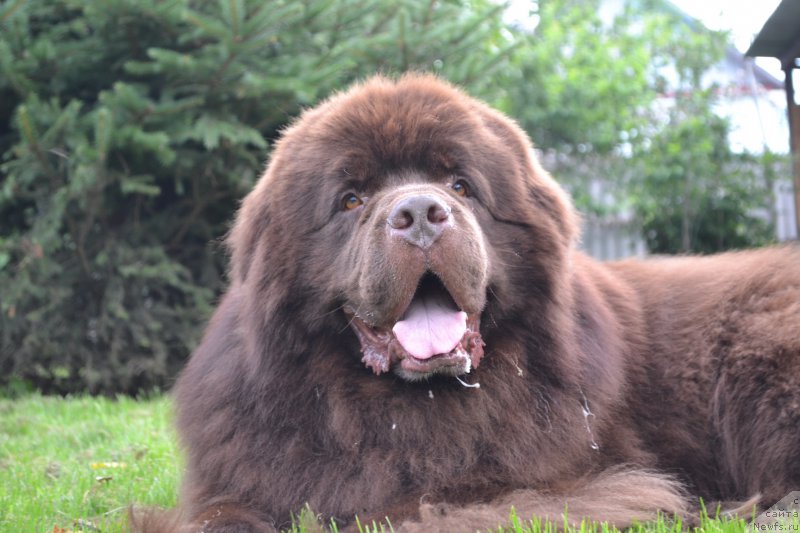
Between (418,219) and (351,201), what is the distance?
45 cm

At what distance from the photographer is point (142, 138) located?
5590mm

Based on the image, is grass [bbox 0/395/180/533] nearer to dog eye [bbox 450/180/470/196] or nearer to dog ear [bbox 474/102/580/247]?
dog eye [bbox 450/180/470/196]

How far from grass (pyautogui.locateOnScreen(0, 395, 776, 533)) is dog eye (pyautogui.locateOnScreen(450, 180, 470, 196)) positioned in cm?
117

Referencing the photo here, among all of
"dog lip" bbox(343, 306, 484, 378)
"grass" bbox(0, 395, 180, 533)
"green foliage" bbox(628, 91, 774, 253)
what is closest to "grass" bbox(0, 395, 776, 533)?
"grass" bbox(0, 395, 180, 533)

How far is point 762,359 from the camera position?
10.9 feet

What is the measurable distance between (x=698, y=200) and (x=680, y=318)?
728cm

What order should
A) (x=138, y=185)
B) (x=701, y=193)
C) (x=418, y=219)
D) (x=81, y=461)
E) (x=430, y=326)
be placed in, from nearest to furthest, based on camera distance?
(x=418, y=219) → (x=430, y=326) → (x=81, y=461) → (x=138, y=185) → (x=701, y=193)

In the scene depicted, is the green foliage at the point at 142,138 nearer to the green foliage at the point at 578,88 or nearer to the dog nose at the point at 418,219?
the dog nose at the point at 418,219

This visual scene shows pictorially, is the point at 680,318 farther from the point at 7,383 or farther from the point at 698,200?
the point at 698,200

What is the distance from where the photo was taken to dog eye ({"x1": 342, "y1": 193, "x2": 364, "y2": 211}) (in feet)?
10.3

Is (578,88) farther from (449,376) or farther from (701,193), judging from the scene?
(449,376)

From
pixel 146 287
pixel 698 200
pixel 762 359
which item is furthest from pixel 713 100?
pixel 762 359

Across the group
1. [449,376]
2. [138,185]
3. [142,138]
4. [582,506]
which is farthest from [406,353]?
[138,185]

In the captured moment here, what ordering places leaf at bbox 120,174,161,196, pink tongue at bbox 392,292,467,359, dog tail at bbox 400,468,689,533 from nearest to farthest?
dog tail at bbox 400,468,689,533
pink tongue at bbox 392,292,467,359
leaf at bbox 120,174,161,196
